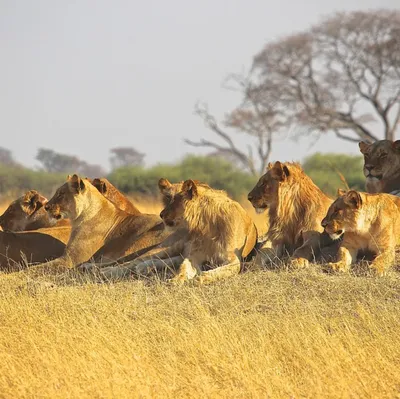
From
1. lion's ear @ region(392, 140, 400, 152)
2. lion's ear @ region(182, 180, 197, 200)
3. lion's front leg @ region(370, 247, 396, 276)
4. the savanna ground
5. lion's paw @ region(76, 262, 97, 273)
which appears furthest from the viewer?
lion's ear @ region(392, 140, 400, 152)

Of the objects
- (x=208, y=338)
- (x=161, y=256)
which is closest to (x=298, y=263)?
(x=161, y=256)

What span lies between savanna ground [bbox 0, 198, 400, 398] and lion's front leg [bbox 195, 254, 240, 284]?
11cm

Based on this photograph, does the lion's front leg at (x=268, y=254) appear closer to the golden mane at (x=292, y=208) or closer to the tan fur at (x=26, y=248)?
the golden mane at (x=292, y=208)

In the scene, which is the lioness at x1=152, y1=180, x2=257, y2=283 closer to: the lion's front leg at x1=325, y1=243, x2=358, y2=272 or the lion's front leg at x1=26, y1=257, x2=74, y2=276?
the lion's front leg at x1=325, y1=243, x2=358, y2=272

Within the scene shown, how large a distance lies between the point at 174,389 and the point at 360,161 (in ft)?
68.2

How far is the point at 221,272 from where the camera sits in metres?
6.80

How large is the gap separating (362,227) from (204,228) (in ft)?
3.59

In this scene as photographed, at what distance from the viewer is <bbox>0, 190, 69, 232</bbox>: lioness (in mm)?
8609

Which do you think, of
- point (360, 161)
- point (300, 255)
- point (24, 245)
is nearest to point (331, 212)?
point (300, 255)

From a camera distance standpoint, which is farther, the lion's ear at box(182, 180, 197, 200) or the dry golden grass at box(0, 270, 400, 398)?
the lion's ear at box(182, 180, 197, 200)

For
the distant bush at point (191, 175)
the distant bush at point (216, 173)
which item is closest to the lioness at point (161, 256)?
the distant bush at point (216, 173)

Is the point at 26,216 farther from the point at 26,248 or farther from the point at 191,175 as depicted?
the point at 191,175

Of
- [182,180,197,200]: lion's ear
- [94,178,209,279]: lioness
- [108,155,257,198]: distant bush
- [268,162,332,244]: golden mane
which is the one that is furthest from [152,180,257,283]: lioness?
[108,155,257,198]: distant bush

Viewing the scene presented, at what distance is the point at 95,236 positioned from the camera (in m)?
7.82
